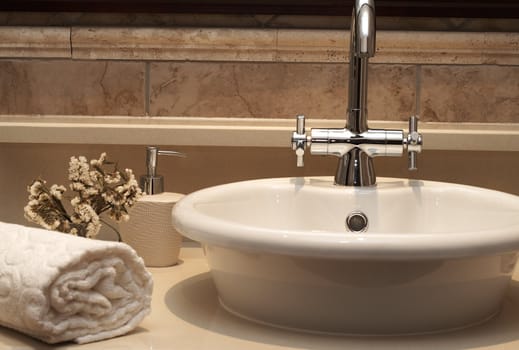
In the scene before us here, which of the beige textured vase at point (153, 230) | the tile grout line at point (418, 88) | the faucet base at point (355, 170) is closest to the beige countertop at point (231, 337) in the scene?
the beige textured vase at point (153, 230)

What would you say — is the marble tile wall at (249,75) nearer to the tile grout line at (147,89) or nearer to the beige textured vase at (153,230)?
the tile grout line at (147,89)

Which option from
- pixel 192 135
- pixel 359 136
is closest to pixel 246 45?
pixel 192 135

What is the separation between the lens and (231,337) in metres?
0.82

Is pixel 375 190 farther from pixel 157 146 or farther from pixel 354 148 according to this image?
pixel 157 146

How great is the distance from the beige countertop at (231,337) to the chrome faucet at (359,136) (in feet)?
0.79

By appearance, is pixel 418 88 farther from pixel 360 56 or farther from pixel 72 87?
pixel 72 87

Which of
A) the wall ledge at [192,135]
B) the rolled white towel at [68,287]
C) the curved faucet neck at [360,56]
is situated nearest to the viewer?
the rolled white towel at [68,287]

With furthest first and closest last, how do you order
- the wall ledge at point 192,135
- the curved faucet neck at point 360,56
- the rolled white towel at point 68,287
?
the wall ledge at point 192,135 → the curved faucet neck at point 360,56 → the rolled white towel at point 68,287

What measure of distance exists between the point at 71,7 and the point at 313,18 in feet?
1.23

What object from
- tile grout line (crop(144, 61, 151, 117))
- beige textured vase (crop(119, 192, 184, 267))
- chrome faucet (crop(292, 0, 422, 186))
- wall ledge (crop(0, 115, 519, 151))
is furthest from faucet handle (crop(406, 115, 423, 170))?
tile grout line (crop(144, 61, 151, 117))

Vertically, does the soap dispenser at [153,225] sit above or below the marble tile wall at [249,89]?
below

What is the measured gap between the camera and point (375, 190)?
1043mm

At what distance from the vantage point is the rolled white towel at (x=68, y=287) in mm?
731

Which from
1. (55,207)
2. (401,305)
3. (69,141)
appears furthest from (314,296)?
(69,141)
